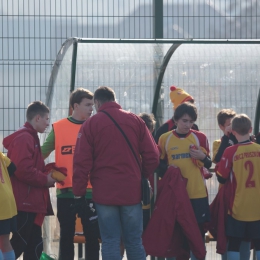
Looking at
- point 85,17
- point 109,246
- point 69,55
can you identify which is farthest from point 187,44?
point 109,246

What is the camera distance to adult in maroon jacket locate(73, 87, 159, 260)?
21.1 ft

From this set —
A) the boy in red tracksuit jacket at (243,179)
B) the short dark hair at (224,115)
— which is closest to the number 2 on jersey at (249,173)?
the boy in red tracksuit jacket at (243,179)

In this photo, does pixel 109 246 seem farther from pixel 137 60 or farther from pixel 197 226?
pixel 137 60

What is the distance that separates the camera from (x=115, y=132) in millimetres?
6480

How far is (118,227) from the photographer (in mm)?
6520

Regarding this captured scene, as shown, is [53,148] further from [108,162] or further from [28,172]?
[108,162]

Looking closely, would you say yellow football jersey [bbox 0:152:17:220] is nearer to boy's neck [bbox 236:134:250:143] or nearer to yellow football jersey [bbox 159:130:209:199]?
yellow football jersey [bbox 159:130:209:199]

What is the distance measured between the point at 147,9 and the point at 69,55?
196 centimetres

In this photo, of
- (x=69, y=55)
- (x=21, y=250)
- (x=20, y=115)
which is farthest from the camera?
(x=20, y=115)

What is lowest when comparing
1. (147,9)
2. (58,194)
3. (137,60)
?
(58,194)

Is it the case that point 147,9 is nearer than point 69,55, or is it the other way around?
point 69,55

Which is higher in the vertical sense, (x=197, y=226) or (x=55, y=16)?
(x=55, y=16)

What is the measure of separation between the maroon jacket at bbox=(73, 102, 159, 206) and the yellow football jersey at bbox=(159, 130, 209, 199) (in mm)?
760

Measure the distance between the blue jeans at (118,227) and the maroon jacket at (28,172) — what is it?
784 mm
